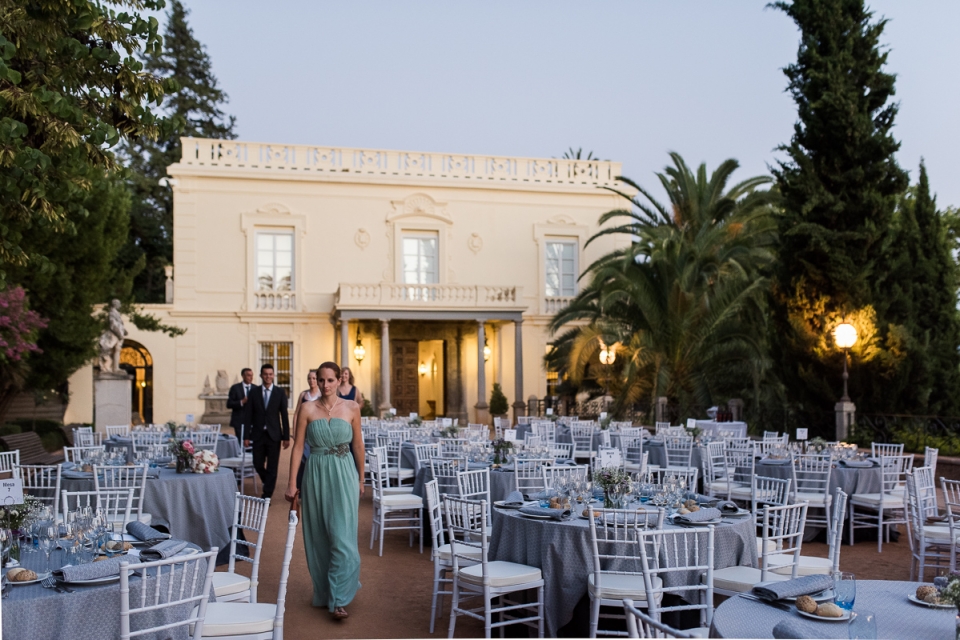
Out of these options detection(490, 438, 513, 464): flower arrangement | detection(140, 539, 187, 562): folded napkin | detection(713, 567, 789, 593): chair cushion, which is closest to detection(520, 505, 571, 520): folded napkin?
detection(713, 567, 789, 593): chair cushion

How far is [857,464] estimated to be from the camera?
31.3 feet

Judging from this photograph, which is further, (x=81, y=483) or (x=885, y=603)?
(x=81, y=483)

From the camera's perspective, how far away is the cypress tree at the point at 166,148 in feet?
109

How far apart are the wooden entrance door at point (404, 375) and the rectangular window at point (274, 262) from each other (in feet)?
12.3

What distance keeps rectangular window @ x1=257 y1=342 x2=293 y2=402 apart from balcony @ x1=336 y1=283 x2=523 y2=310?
261 centimetres

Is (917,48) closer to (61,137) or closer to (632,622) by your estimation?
(632,622)

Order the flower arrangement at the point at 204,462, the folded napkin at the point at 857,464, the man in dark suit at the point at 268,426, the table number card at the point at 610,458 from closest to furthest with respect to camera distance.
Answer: the table number card at the point at 610,458, the flower arrangement at the point at 204,462, the folded napkin at the point at 857,464, the man in dark suit at the point at 268,426

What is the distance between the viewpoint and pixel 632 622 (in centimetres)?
304

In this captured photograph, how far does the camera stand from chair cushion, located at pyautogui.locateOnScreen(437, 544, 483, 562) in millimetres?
6020

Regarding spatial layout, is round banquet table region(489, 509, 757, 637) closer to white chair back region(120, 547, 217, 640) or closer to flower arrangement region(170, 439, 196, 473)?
white chair back region(120, 547, 217, 640)

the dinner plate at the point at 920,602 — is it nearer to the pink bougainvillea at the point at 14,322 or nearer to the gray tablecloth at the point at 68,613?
the gray tablecloth at the point at 68,613

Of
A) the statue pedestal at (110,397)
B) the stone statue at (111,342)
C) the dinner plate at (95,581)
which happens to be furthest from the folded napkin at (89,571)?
the statue pedestal at (110,397)

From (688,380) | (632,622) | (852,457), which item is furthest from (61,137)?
(688,380)

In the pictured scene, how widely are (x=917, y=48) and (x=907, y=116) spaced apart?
8.58 metres
